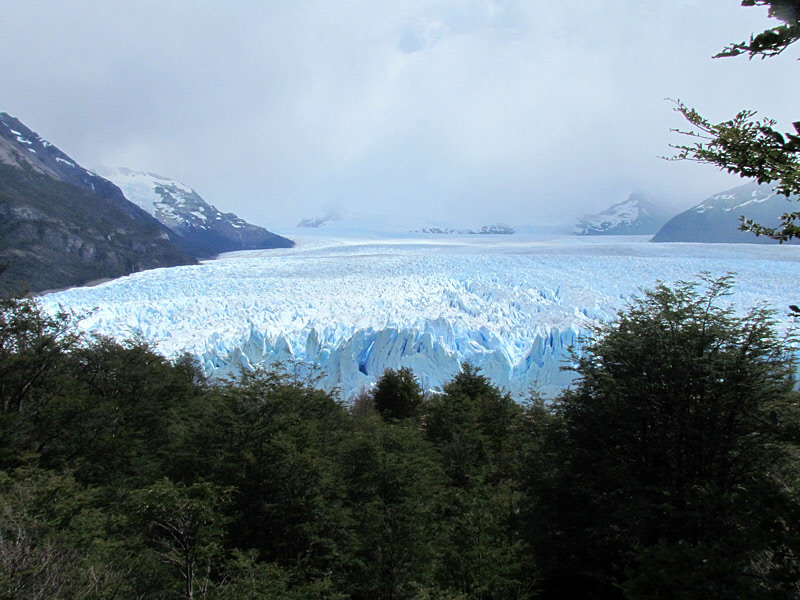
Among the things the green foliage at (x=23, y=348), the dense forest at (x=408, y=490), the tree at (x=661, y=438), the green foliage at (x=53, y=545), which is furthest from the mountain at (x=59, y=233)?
the tree at (x=661, y=438)

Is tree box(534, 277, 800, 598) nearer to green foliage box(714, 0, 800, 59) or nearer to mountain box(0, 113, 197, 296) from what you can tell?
green foliage box(714, 0, 800, 59)

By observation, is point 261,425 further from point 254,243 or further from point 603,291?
point 254,243

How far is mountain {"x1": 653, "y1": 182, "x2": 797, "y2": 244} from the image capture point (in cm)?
4400

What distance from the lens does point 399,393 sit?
72.1 feet

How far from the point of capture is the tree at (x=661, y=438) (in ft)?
22.0

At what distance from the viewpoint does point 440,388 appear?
917 inches

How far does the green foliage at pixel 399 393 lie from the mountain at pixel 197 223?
189 feet

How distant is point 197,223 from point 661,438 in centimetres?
9246

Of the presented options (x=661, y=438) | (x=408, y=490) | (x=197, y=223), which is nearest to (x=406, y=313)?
(x=408, y=490)

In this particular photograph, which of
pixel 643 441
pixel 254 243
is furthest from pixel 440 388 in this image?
pixel 254 243

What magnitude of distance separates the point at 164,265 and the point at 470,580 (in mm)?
55939

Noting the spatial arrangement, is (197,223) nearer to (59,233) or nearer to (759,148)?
(59,233)

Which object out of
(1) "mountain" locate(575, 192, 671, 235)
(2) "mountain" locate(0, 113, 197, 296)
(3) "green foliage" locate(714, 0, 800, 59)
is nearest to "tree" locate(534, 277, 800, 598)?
(3) "green foliage" locate(714, 0, 800, 59)

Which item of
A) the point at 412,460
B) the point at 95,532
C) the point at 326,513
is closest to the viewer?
the point at 95,532
